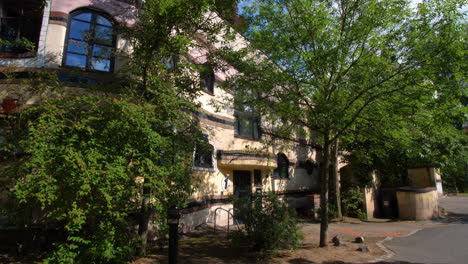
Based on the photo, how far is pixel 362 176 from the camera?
52.4 feet

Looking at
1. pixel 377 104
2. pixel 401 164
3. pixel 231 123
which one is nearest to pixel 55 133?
pixel 377 104

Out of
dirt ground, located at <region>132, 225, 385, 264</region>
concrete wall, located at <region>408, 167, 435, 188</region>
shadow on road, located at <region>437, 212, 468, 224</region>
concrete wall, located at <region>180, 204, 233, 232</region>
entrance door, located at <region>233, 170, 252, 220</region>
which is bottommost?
dirt ground, located at <region>132, 225, 385, 264</region>

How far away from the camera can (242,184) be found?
509 inches

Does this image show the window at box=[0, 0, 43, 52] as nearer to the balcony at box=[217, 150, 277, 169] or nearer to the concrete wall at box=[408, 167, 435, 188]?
the balcony at box=[217, 150, 277, 169]

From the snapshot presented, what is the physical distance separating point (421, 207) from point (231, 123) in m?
9.80

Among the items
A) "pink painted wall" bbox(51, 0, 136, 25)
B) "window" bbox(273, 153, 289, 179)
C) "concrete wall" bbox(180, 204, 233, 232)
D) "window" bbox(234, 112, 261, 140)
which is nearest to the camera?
"pink painted wall" bbox(51, 0, 136, 25)

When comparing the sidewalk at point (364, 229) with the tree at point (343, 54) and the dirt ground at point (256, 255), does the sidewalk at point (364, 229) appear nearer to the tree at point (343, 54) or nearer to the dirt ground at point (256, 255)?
the dirt ground at point (256, 255)

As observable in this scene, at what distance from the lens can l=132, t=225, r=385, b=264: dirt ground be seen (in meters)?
6.77

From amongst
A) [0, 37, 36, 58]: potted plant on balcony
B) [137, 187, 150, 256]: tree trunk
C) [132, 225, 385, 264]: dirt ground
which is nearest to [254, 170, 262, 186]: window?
[132, 225, 385, 264]: dirt ground

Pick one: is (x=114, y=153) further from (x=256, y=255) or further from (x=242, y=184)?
(x=242, y=184)

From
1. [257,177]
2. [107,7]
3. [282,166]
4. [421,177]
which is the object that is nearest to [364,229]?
[257,177]

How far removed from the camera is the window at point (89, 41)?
8.20 meters

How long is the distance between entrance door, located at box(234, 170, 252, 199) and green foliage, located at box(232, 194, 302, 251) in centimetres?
504

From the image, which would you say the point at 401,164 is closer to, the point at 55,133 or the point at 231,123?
the point at 231,123
